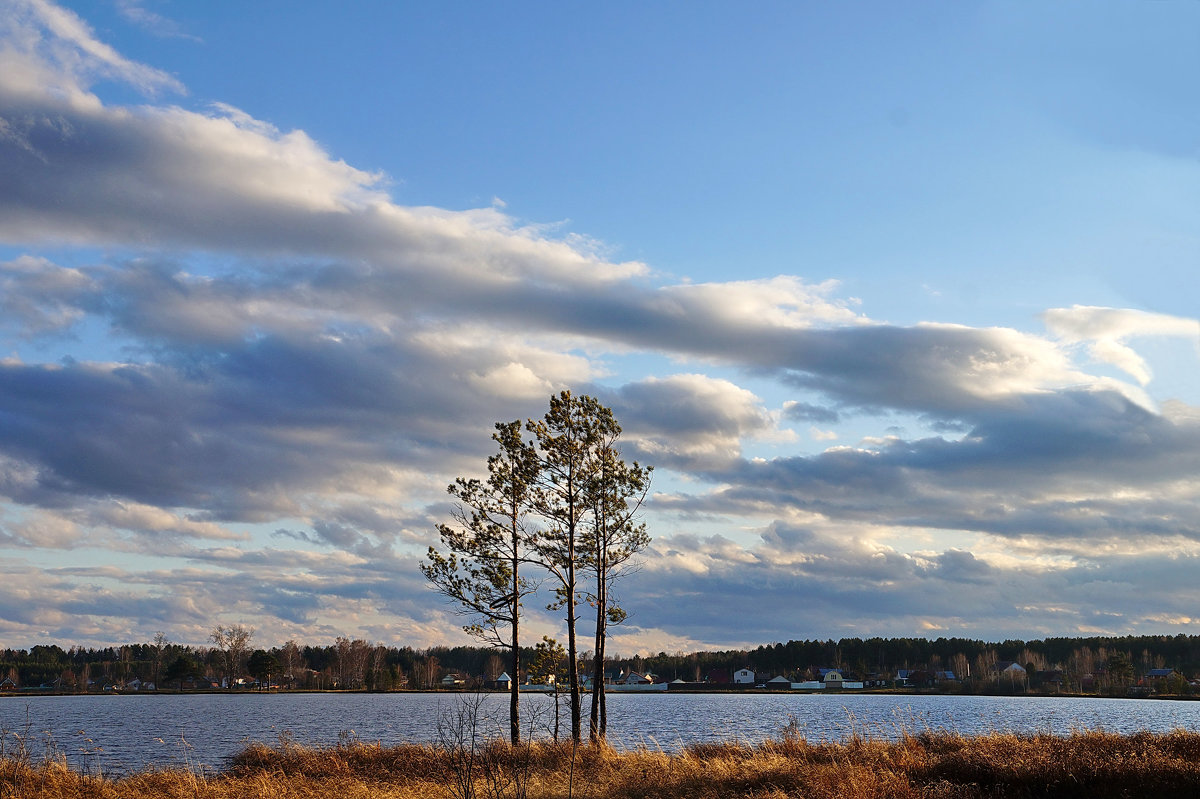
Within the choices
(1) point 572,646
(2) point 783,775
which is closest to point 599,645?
(1) point 572,646

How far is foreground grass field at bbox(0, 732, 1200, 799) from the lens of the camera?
18125 millimetres

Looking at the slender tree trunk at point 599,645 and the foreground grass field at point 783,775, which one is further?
the slender tree trunk at point 599,645

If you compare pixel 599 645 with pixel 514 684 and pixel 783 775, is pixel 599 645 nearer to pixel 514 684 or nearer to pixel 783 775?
pixel 514 684

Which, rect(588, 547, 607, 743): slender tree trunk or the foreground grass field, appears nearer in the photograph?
the foreground grass field

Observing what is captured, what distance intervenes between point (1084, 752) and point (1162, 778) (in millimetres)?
2907

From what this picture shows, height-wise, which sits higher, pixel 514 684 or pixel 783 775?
pixel 514 684

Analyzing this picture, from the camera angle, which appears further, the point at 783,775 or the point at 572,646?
the point at 572,646

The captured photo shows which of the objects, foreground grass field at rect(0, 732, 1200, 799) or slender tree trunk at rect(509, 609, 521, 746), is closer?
foreground grass field at rect(0, 732, 1200, 799)

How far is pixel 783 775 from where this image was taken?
20.3m

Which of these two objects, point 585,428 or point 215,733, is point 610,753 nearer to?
point 585,428

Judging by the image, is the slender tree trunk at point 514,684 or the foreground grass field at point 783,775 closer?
the foreground grass field at point 783,775

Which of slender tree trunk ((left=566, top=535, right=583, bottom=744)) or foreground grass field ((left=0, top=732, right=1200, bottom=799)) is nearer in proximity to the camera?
foreground grass field ((left=0, top=732, right=1200, bottom=799))

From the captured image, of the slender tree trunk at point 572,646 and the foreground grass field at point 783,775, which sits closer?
the foreground grass field at point 783,775

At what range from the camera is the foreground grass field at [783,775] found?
18125mm
